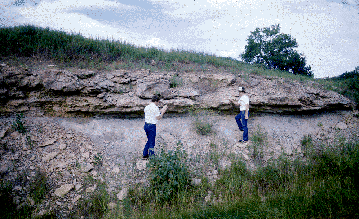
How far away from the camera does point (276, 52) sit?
17.9m

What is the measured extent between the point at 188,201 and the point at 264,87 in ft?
21.4

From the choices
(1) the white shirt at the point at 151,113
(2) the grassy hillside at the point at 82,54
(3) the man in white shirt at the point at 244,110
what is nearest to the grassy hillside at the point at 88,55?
(2) the grassy hillside at the point at 82,54

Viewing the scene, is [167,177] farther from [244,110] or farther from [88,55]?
[88,55]

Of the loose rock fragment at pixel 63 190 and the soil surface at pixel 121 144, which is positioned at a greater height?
the soil surface at pixel 121 144

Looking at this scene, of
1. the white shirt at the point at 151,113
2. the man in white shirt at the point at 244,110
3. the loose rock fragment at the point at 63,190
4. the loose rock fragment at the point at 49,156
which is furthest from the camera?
the man in white shirt at the point at 244,110

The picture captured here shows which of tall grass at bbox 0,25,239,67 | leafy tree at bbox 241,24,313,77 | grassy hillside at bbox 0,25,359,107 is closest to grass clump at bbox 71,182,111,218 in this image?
grassy hillside at bbox 0,25,359,107

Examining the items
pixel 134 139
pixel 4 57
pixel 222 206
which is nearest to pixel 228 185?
pixel 222 206

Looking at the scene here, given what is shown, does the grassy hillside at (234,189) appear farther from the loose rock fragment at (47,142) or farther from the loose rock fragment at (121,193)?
the loose rock fragment at (47,142)

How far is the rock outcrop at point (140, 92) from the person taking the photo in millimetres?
6465

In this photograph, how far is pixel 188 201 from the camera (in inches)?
168

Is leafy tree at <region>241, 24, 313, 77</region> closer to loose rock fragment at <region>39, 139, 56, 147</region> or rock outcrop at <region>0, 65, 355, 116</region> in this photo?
rock outcrop at <region>0, 65, 355, 116</region>

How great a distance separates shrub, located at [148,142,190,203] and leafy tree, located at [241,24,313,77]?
51.2 ft

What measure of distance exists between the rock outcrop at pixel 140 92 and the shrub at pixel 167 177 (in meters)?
3.05

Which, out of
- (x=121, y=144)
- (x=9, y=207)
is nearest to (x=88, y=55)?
(x=121, y=144)
